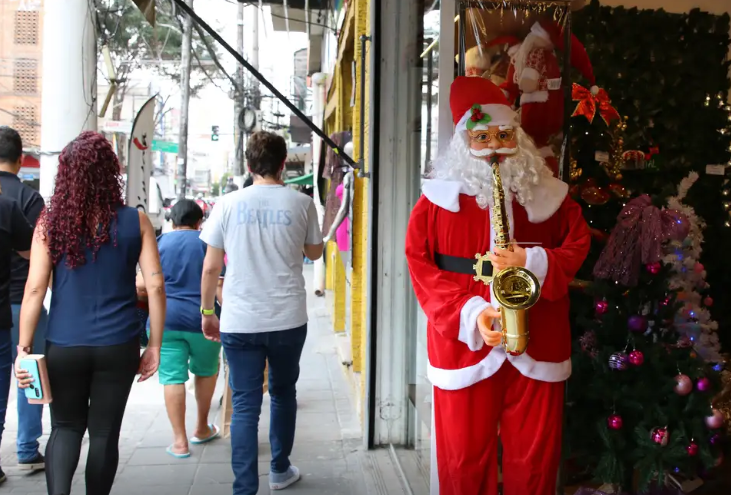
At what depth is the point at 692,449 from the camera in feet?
9.13

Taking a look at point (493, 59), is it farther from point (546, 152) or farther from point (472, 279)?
point (472, 279)

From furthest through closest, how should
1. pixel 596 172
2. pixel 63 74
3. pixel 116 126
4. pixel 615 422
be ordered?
pixel 116 126 → pixel 63 74 → pixel 596 172 → pixel 615 422

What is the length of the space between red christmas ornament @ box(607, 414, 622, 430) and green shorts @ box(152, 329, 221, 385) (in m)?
2.38

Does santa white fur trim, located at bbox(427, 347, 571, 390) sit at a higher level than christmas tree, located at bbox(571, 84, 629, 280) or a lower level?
lower

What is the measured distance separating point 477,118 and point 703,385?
1637mm

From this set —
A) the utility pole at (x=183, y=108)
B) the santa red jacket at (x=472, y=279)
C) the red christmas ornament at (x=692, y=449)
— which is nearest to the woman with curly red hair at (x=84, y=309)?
the santa red jacket at (x=472, y=279)

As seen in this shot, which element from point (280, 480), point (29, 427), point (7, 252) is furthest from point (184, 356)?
point (7, 252)

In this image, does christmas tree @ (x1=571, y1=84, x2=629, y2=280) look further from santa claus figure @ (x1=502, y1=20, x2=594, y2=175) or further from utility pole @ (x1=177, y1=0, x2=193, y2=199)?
utility pole @ (x1=177, y1=0, x2=193, y2=199)

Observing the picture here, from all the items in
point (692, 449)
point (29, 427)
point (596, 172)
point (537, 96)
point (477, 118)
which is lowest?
point (29, 427)

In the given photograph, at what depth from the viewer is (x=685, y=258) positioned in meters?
3.00

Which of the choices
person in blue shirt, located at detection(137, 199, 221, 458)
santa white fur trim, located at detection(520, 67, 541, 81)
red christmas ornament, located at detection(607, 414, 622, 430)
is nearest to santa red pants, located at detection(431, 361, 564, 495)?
red christmas ornament, located at detection(607, 414, 622, 430)

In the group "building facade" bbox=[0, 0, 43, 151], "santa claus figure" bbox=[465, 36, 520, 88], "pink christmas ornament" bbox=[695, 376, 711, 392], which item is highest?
"building facade" bbox=[0, 0, 43, 151]

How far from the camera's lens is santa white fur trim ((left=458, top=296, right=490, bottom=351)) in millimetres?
2188

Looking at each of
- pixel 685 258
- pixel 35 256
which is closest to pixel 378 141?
pixel 685 258
